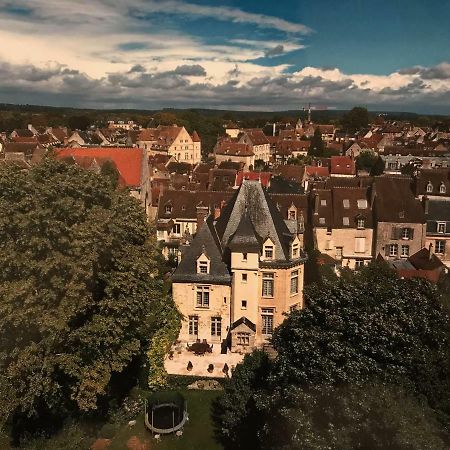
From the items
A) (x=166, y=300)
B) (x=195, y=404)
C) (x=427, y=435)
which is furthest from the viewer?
(x=166, y=300)

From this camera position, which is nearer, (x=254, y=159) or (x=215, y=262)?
(x=215, y=262)

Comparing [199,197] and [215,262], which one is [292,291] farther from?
[199,197]

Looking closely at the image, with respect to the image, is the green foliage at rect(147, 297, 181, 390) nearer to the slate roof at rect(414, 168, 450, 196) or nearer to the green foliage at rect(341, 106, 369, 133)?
the slate roof at rect(414, 168, 450, 196)

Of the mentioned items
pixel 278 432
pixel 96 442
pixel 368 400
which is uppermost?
pixel 368 400

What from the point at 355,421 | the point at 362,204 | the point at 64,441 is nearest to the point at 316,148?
the point at 362,204

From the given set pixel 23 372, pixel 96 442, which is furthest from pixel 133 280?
pixel 96 442

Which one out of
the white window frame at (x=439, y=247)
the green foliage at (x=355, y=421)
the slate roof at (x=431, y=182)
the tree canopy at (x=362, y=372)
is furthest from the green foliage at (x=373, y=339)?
the slate roof at (x=431, y=182)
